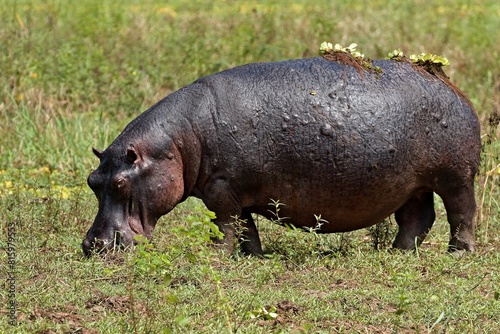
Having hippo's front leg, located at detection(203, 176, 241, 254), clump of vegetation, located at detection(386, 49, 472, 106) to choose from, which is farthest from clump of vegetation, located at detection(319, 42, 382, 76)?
hippo's front leg, located at detection(203, 176, 241, 254)

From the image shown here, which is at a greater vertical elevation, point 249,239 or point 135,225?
point 135,225

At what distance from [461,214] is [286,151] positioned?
4.52 ft

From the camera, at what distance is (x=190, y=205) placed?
8922 millimetres

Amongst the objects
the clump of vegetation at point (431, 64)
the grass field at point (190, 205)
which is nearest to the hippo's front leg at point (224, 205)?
the grass field at point (190, 205)

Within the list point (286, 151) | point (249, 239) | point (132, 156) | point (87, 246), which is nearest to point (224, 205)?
point (249, 239)

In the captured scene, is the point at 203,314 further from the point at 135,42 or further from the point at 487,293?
the point at 135,42

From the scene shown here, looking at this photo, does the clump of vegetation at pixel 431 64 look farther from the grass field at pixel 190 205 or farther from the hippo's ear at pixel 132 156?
the hippo's ear at pixel 132 156

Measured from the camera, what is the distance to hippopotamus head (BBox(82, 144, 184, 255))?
6777 millimetres

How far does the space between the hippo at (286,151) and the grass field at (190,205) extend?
28 centimetres

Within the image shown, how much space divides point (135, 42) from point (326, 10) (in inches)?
146

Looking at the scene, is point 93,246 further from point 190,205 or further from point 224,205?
point 190,205

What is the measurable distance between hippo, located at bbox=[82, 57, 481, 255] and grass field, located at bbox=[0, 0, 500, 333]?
0.93 ft

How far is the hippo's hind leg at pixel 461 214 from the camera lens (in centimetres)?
720

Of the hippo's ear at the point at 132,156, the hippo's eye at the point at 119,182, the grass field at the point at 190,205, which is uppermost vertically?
the hippo's ear at the point at 132,156
